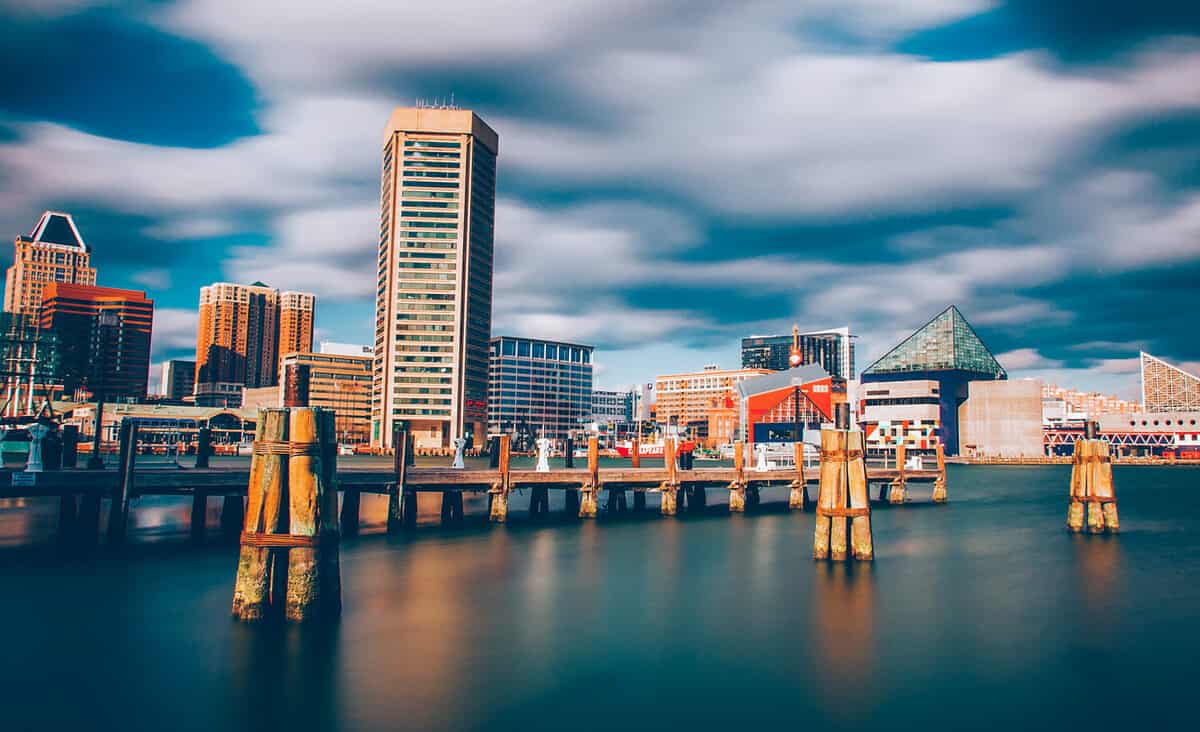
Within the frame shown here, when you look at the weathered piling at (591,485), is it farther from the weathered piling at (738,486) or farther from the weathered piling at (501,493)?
the weathered piling at (738,486)

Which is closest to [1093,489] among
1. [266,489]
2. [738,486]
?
[738,486]

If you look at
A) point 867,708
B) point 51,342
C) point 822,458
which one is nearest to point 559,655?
point 867,708

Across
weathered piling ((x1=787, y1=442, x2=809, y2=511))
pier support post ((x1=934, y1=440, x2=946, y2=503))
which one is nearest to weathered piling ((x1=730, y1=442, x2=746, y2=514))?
weathered piling ((x1=787, y1=442, x2=809, y2=511))

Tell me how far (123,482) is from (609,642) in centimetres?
2857

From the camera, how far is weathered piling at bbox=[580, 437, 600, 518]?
5922 centimetres

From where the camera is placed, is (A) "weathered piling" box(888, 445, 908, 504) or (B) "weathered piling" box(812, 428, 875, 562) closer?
(B) "weathered piling" box(812, 428, 875, 562)

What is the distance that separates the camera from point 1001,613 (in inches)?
1272

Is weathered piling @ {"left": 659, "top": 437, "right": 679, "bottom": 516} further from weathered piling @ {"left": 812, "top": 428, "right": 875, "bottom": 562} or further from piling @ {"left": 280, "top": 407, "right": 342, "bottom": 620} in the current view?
piling @ {"left": 280, "top": 407, "right": 342, "bottom": 620}

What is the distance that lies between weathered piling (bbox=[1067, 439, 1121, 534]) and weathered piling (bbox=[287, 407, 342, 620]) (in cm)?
4609

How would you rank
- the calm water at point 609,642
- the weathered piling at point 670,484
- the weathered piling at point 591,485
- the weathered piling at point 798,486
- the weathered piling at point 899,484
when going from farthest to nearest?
the weathered piling at point 899,484 → the weathered piling at point 798,486 → the weathered piling at point 670,484 → the weathered piling at point 591,485 → the calm water at point 609,642

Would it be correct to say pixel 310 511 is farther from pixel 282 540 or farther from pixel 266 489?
pixel 266 489

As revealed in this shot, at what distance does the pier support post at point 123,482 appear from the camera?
4038cm

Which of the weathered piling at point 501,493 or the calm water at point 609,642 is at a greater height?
the weathered piling at point 501,493

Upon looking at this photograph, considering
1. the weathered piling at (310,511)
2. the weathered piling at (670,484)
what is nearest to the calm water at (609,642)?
the weathered piling at (310,511)
